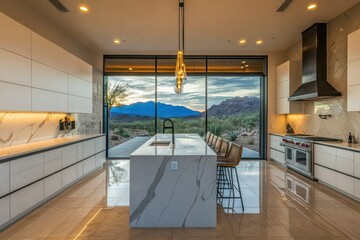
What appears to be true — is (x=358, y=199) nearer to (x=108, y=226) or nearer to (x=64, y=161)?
(x=108, y=226)

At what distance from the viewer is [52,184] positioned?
345 cm

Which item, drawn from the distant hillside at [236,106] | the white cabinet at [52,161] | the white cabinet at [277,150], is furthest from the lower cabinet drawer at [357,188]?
the white cabinet at [52,161]

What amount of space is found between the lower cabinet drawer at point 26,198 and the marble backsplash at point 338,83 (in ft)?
18.0

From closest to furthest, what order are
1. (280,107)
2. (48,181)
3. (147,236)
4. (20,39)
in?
1. (147,236)
2. (20,39)
3. (48,181)
4. (280,107)

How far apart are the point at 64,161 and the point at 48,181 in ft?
1.64

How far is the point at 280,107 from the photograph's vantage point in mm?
6348

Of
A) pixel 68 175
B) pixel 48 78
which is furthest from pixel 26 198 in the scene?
pixel 48 78

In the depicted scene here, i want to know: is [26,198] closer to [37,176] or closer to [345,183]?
[37,176]

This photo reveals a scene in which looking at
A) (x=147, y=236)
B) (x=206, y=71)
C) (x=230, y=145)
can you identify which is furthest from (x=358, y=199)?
(x=206, y=71)

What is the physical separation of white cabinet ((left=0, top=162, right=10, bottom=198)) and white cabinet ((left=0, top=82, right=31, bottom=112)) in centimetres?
75

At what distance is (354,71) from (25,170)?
17.5 feet

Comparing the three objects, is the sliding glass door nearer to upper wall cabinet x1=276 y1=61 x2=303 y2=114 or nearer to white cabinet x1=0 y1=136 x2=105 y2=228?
upper wall cabinet x1=276 y1=61 x2=303 y2=114

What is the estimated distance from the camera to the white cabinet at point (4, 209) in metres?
2.47

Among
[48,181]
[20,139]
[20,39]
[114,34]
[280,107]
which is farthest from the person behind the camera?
[280,107]
